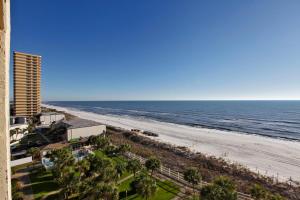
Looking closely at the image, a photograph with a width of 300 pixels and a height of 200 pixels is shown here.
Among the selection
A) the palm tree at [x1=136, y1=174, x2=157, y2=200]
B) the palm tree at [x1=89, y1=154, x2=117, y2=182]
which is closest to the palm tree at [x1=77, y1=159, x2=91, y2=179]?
the palm tree at [x1=89, y1=154, x2=117, y2=182]

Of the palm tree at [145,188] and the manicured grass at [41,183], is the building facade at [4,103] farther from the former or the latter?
the manicured grass at [41,183]

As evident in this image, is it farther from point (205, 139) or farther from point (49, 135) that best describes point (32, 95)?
point (205, 139)

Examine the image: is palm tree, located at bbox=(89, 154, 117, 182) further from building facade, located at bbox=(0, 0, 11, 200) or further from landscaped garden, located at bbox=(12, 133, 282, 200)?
building facade, located at bbox=(0, 0, 11, 200)

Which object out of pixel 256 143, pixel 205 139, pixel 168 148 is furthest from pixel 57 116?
pixel 256 143

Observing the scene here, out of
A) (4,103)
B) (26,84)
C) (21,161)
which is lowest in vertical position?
(21,161)

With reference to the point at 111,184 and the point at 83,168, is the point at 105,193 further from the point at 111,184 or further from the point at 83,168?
the point at 83,168

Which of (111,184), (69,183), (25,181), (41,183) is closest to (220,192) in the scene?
(111,184)
